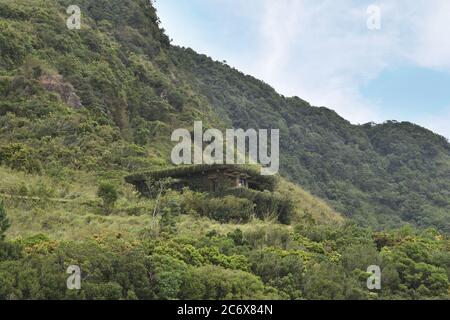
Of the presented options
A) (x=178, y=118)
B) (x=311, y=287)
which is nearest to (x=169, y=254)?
(x=311, y=287)

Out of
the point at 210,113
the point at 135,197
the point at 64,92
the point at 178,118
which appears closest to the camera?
the point at 135,197

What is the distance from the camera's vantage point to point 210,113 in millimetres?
76438

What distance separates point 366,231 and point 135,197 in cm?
1161

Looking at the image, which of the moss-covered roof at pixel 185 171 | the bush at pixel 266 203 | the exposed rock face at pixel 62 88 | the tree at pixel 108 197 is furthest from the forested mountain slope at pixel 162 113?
the bush at pixel 266 203

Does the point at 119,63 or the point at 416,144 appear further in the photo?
the point at 416,144

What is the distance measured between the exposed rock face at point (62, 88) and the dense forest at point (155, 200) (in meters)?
0.15

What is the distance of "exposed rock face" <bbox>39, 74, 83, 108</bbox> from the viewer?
5209 centimetres

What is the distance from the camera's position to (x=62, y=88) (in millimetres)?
52844

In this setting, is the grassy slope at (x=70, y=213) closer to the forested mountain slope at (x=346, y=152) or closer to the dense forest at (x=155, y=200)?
the dense forest at (x=155, y=200)

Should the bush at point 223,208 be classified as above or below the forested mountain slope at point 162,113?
below

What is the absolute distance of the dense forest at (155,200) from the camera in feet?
63.2

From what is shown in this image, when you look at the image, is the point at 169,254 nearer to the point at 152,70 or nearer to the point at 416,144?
the point at 152,70

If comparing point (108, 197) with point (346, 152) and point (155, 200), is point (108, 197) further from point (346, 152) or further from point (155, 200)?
point (346, 152)

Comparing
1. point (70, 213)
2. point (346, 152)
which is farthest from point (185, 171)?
point (346, 152)
